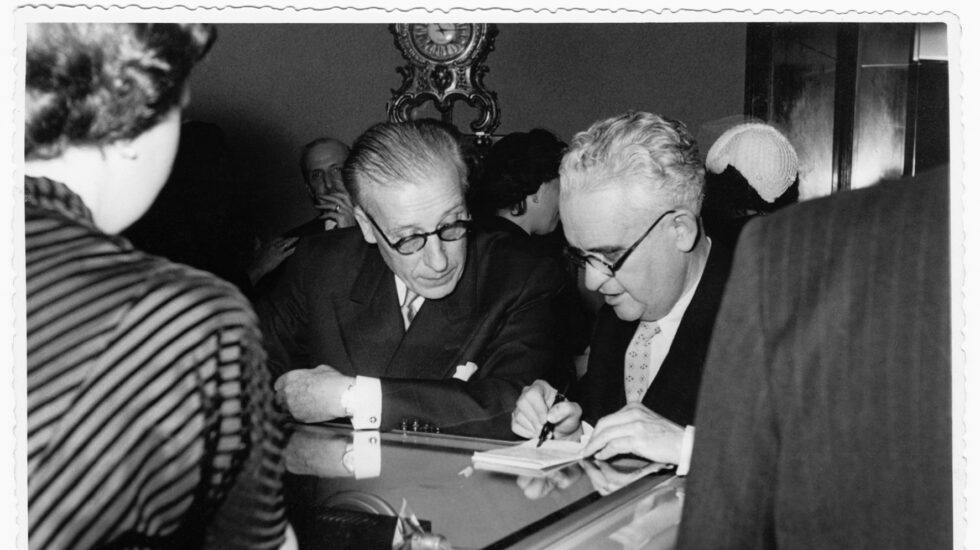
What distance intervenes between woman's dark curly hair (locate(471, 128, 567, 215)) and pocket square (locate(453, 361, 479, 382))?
15.5 inches

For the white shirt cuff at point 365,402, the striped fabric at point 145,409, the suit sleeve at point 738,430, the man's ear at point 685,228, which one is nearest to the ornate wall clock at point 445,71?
the man's ear at point 685,228

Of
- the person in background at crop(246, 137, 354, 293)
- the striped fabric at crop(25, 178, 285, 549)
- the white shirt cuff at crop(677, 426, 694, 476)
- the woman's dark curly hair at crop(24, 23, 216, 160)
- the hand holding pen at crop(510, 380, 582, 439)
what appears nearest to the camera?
the striped fabric at crop(25, 178, 285, 549)

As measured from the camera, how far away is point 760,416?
72cm

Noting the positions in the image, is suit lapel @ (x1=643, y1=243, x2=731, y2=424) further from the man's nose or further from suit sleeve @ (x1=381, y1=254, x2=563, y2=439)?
the man's nose

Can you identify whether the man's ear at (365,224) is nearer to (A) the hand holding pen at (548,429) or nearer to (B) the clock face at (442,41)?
(B) the clock face at (442,41)

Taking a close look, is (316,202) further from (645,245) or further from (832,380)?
(832,380)

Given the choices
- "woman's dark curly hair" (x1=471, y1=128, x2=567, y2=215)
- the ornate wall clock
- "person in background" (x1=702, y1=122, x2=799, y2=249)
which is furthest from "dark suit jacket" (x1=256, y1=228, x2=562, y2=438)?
"person in background" (x1=702, y1=122, x2=799, y2=249)

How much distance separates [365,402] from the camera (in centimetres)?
200

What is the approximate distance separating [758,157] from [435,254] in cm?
78

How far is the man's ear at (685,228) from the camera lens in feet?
6.15

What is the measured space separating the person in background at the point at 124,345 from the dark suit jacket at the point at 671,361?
0.96 m

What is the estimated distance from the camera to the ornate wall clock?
180cm

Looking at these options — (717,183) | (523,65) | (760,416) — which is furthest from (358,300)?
(760,416)
